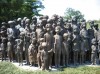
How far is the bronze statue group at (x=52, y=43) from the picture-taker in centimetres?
1215

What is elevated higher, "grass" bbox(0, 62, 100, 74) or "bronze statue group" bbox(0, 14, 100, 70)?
"bronze statue group" bbox(0, 14, 100, 70)

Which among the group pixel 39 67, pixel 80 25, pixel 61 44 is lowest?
pixel 39 67

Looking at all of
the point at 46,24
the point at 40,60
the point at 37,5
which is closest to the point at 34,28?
the point at 46,24

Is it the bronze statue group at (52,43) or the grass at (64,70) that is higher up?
the bronze statue group at (52,43)

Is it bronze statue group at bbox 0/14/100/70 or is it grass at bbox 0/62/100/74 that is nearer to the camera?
grass at bbox 0/62/100/74

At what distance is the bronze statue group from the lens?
39.9 ft

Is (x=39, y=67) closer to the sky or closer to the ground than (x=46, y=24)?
closer to the ground

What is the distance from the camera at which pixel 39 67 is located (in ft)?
40.2

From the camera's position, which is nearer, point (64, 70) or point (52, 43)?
point (64, 70)

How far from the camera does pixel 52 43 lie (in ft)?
40.3

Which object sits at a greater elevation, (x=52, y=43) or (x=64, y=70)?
(x=52, y=43)

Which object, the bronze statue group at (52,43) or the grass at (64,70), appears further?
the bronze statue group at (52,43)

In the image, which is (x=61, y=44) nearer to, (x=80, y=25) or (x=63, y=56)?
(x=63, y=56)

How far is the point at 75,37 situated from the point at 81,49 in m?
0.65
